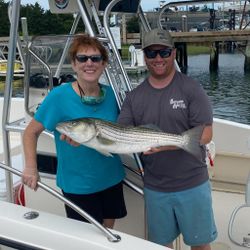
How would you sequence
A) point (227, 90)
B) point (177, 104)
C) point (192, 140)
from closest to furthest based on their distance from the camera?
point (192, 140) < point (177, 104) < point (227, 90)

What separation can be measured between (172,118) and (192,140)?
186 mm

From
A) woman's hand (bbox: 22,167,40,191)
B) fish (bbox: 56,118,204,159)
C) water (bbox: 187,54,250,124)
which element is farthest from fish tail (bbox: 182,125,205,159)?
water (bbox: 187,54,250,124)

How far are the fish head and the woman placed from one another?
177 millimetres

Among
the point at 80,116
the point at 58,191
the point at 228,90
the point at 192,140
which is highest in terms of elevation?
the point at 80,116

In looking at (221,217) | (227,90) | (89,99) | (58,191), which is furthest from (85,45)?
(227,90)

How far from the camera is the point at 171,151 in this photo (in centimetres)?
231

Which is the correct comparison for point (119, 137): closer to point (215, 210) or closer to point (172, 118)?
point (172, 118)

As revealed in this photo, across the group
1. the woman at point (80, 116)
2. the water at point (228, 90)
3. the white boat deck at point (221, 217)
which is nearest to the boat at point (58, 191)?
the white boat deck at point (221, 217)

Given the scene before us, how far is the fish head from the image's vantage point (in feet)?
6.60

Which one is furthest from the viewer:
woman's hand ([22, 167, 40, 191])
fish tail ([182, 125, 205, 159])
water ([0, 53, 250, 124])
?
water ([0, 53, 250, 124])

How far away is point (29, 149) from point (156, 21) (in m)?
1.89

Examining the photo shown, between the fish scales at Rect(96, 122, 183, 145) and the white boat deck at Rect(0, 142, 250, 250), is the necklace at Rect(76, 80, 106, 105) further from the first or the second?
the white boat deck at Rect(0, 142, 250, 250)

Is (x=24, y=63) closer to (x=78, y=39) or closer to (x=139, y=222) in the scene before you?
(x=78, y=39)

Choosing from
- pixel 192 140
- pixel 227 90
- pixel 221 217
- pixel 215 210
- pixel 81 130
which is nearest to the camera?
pixel 81 130
